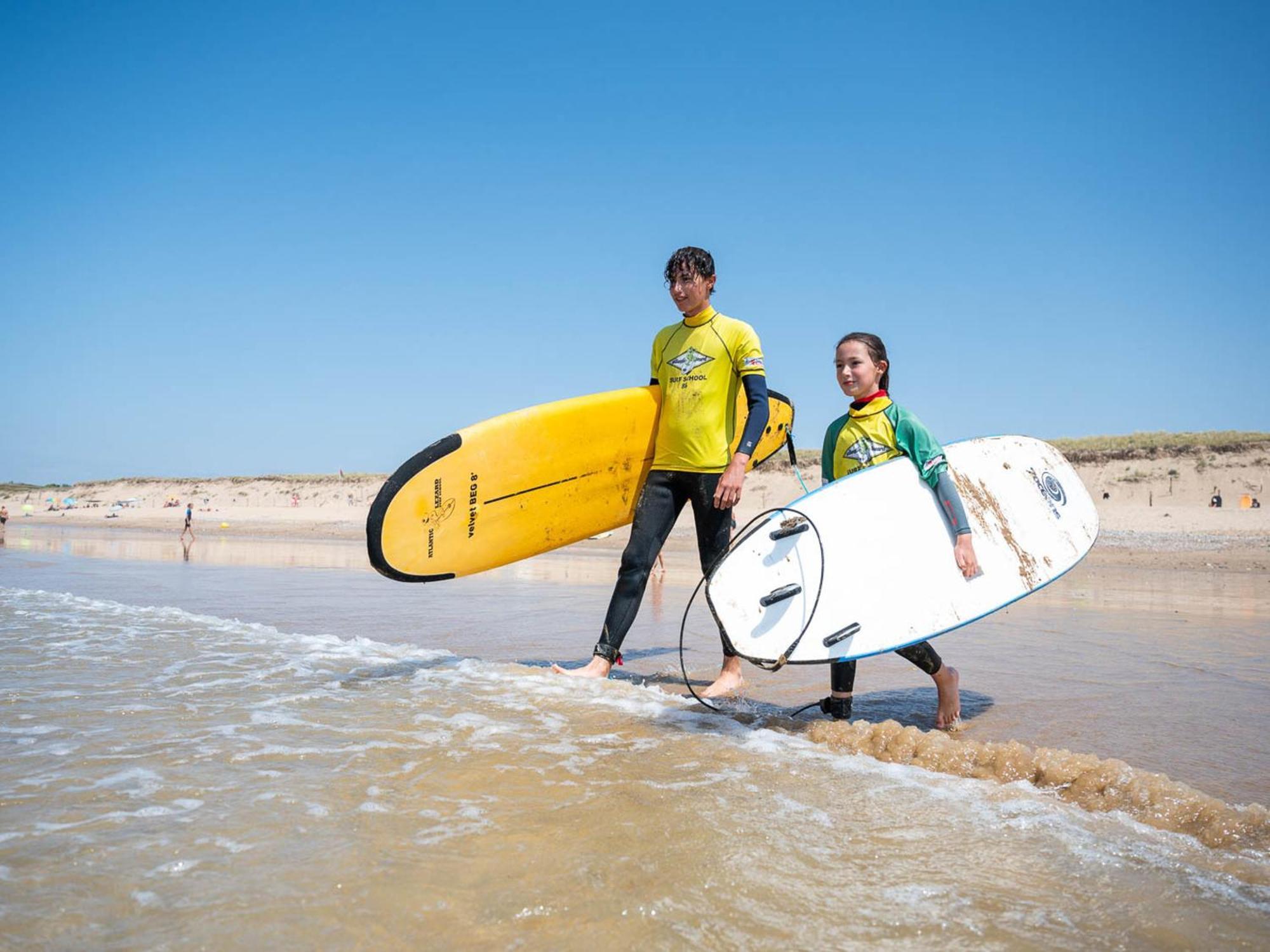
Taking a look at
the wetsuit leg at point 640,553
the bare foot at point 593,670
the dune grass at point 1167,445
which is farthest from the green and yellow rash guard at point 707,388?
the dune grass at point 1167,445

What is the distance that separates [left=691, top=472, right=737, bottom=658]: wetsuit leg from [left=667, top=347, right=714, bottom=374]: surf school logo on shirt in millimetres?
510

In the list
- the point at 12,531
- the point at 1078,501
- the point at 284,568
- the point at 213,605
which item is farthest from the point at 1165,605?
the point at 12,531

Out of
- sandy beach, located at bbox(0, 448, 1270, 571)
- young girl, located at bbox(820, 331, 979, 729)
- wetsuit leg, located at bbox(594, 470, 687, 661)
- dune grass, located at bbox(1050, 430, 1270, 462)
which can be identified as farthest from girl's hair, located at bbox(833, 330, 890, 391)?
dune grass, located at bbox(1050, 430, 1270, 462)

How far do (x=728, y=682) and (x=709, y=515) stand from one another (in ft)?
2.55

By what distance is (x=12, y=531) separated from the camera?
90.0 ft

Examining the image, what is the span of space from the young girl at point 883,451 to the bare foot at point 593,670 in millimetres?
1098

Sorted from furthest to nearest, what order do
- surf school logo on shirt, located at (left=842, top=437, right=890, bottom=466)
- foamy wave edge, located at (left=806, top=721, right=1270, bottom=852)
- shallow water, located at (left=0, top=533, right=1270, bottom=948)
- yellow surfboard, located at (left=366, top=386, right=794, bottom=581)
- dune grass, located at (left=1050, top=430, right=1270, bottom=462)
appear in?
dune grass, located at (left=1050, top=430, right=1270, bottom=462) → yellow surfboard, located at (left=366, top=386, right=794, bottom=581) → surf school logo on shirt, located at (left=842, top=437, right=890, bottom=466) → foamy wave edge, located at (left=806, top=721, right=1270, bottom=852) → shallow water, located at (left=0, top=533, right=1270, bottom=948)

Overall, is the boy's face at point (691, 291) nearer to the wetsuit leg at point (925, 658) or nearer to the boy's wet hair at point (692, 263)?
the boy's wet hair at point (692, 263)

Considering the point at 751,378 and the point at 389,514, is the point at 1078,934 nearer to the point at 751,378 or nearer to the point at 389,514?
the point at 751,378

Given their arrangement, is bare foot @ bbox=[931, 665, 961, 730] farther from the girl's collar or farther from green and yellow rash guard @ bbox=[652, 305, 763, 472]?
green and yellow rash guard @ bbox=[652, 305, 763, 472]

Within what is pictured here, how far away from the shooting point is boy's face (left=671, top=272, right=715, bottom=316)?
3.92 meters

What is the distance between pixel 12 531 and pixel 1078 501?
108 ft

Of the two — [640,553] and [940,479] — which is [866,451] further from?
[640,553]

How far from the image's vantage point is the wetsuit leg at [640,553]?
3971 mm
